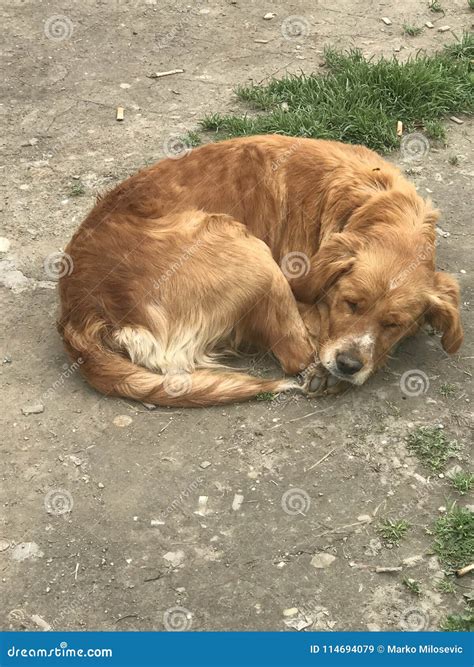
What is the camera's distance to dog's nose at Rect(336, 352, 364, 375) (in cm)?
573

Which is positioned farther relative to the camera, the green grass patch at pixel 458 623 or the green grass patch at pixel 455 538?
the green grass patch at pixel 455 538

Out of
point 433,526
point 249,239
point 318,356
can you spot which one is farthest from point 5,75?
point 433,526

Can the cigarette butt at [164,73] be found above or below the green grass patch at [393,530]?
above

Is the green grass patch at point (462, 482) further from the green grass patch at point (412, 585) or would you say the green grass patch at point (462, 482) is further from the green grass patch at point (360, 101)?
the green grass patch at point (360, 101)

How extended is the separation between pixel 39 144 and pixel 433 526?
5390 mm

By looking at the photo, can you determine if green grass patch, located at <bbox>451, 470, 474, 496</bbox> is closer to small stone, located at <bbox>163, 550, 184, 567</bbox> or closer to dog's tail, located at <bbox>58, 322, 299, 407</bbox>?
dog's tail, located at <bbox>58, 322, 299, 407</bbox>

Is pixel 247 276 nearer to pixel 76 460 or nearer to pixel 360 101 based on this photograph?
pixel 76 460

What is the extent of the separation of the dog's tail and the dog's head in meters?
0.63

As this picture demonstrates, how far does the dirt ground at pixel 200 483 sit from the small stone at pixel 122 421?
0.01 m

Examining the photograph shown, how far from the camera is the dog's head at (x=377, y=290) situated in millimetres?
5723

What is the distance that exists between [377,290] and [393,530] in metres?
1.53

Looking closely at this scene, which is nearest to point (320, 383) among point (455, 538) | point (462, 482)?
point (462, 482)

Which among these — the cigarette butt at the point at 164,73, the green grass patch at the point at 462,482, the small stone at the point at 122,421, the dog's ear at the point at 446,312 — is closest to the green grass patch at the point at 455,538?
the green grass patch at the point at 462,482

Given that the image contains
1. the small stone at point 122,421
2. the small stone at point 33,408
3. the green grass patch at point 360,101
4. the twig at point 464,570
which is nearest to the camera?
the twig at point 464,570
